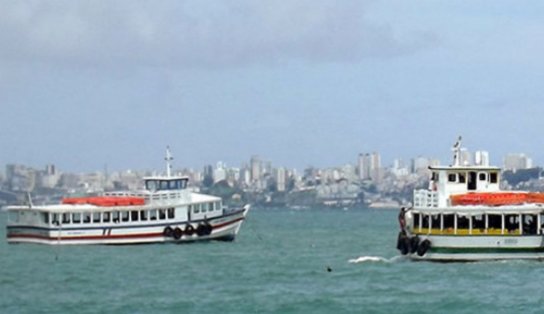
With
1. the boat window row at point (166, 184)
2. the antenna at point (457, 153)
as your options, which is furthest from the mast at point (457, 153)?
the boat window row at point (166, 184)

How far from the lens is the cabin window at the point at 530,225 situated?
2621 inches

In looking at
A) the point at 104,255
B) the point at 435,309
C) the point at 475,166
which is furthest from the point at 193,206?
the point at 435,309

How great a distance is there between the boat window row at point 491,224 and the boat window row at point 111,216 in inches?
1175

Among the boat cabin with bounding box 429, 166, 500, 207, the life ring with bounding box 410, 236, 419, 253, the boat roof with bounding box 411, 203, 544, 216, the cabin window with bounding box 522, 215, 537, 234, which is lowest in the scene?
the life ring with bounding box 410, 236, 419, 253

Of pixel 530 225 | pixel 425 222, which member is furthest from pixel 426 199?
pixel 530 225

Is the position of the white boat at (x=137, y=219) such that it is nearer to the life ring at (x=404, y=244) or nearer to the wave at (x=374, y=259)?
the wave at (x=374, y=259)

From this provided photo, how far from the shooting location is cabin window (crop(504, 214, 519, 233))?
66625mm

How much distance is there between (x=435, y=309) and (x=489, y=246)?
1321cm

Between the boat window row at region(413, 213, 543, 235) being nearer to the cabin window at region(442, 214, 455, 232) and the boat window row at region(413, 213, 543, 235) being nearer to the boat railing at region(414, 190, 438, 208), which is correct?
the cabin window at region(442, 214, 455, 232)

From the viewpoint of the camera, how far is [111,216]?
9400 centimetres

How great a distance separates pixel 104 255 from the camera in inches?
3349

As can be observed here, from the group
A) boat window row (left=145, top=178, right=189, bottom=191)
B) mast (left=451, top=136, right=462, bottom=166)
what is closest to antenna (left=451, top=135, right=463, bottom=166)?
mast (left=451, top=136, right=462, bottom=166)

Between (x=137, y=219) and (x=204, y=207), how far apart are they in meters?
4.02

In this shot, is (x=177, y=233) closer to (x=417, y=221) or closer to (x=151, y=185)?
(x=151, y=185)
